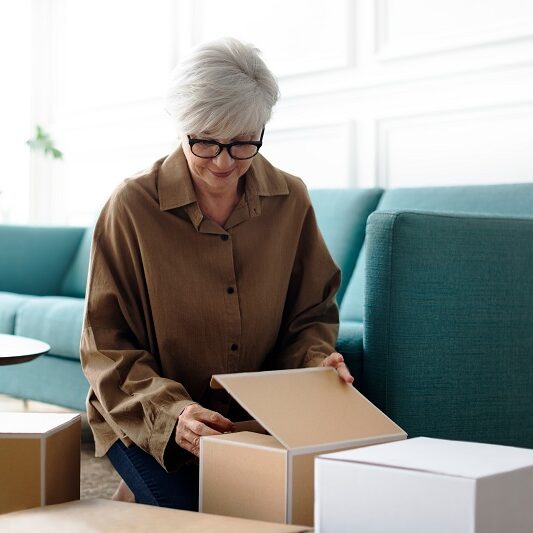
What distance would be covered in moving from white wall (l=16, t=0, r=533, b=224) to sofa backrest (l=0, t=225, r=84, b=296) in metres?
0.58

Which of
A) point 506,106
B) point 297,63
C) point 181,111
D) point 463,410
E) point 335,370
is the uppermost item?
point 297,63

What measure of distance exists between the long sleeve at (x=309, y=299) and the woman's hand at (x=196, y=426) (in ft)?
1.04

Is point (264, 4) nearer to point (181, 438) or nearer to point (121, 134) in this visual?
point (121, 134)

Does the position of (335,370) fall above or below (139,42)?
below

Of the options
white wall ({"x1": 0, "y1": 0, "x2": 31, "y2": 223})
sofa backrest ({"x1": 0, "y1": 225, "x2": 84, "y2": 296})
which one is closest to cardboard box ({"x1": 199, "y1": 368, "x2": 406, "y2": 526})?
sofa backrest ({"x1": 0, "y1": 225, "x2": 84, "y2": 296})

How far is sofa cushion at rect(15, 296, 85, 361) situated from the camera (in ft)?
9.93

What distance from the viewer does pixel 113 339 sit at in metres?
1.48

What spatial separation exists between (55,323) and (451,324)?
6.18ft

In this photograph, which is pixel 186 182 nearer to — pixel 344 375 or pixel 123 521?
pixel 344 375

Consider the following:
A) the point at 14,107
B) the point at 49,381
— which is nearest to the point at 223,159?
the point at 49,381

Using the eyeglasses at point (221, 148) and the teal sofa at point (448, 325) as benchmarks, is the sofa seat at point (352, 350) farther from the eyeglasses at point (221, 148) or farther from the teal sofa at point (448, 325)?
the eyeglasses at point (221, 148)

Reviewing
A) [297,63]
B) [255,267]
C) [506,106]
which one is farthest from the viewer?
[297,63]

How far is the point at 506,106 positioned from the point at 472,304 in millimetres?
1537

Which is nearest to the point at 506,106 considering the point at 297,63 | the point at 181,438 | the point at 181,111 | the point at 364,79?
the point at 364,79
